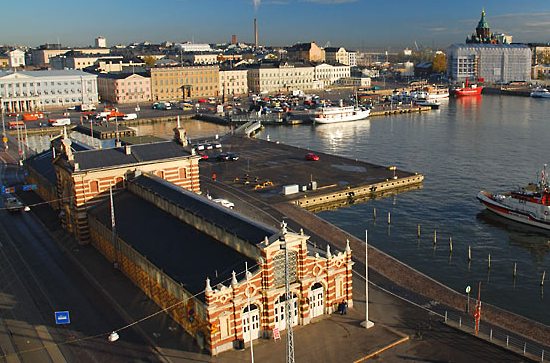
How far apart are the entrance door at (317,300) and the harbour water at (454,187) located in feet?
39.8

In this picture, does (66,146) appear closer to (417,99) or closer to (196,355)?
(196,355)

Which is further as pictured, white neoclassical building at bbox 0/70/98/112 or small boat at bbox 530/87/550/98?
small boat at bbox 530/87/550/98

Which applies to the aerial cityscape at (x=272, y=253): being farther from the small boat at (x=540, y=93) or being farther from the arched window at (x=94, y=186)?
the small boat at (x=540, y=93)

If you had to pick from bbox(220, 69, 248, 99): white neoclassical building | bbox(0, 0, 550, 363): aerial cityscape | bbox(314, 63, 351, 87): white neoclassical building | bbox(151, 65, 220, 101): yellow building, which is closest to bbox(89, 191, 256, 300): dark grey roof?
bbox(0, 0, 550, 363): aerial cityscape

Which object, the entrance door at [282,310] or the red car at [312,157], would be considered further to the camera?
the red car at [312,157]

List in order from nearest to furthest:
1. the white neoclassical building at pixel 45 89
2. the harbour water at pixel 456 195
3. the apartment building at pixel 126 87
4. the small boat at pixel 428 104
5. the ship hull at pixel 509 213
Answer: the harbour water at pixel 456 195
the ship hull at pixel 509 213
the white neoclassical building at pixel 45 89
the small boat at pixel 428 104
the apartment building at pixel 126 87

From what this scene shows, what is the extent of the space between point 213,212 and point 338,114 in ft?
309

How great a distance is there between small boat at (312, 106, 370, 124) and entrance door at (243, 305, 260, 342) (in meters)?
95.8

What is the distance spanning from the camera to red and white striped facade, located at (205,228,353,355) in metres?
28.0

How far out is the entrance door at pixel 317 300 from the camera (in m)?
30.9

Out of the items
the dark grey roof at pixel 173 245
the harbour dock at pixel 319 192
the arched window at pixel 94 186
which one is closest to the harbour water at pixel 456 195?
the harbour dock at pixel 319 192

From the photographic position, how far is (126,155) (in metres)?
46.7

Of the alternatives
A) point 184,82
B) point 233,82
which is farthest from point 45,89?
point 233,82

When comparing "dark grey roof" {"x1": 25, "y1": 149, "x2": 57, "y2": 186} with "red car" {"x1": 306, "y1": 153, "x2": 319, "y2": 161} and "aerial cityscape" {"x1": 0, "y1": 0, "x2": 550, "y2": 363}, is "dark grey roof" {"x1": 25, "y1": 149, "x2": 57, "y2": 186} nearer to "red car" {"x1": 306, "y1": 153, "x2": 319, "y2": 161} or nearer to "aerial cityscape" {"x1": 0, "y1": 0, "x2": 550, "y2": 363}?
"aerial cityscape" {"x1": 0, "y1": 0, "x2": 550, "y2": 363}
